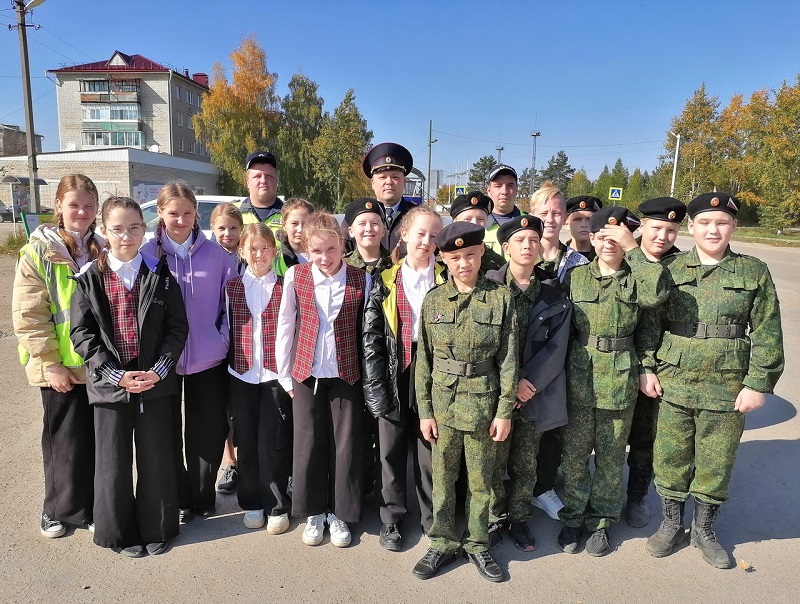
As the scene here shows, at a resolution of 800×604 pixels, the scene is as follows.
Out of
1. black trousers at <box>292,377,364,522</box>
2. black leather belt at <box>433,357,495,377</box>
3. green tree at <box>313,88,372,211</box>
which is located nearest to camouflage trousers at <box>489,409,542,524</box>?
black leather belt at <box>433,357,495,377</box>

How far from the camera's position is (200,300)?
3.17 m

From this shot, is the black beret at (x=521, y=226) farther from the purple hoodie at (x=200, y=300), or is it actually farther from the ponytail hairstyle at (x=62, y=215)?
the ponytail hairstyle at (x=62, y=215)

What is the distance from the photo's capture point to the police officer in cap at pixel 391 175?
4.07 meters

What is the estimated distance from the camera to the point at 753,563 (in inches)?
117

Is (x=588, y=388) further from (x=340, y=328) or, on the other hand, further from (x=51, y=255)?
(x=51, y=255)

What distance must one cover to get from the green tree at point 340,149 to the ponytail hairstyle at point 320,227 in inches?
1123

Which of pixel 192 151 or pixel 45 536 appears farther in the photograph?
pixel 192 151

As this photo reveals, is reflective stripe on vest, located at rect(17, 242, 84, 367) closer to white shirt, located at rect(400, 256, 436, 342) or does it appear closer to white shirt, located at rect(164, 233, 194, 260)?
white shirt, located at rect(164, 233, 194, 260)

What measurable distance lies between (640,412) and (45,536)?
3818 mm

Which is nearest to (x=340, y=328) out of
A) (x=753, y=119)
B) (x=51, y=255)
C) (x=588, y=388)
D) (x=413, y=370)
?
(x=413, y=370)

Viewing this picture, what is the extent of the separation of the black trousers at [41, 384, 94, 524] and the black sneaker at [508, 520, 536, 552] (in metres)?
2.59

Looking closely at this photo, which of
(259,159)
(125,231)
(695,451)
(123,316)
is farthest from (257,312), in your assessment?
(695,451)

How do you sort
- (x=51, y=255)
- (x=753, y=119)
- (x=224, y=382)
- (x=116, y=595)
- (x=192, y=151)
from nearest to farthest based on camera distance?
(x=116, y=595), (x=51, y=255), (x=224, y=382), (x=753, y=119), (x=192, y=151)

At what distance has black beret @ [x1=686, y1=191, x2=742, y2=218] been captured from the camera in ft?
9.64
